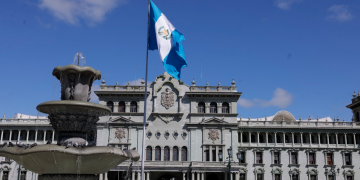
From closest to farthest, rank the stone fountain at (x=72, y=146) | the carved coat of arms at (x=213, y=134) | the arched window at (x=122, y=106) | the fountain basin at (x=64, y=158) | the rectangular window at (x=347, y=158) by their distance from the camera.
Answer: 1. the fountain basin at (x=64, y=158)
2. the stone fountain at (x=72, y=146)
3. the carved coat of arms at (x=213, y=134)
4. the arched window at (x=122, y=106)
5. the rectangular window at (x=347, y=158)

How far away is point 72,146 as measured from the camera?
14.6m

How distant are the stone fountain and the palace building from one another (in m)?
30.1

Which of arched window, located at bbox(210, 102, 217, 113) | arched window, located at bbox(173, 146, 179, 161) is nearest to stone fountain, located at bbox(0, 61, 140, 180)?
arched window, located at bbox(173, 146, 179, 161)

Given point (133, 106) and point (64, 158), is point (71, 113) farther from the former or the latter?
point (133, 106)

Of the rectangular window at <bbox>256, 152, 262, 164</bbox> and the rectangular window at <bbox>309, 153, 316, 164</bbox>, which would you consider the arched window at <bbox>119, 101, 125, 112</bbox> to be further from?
the rectangular window at <bbox>309, 153, 316, 164</bbox>

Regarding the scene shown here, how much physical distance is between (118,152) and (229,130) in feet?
117

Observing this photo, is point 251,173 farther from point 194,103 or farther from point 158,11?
point 158,11

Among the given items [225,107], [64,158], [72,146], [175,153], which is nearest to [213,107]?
[225,107]

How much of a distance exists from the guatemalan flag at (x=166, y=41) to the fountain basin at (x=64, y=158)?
5.67 m

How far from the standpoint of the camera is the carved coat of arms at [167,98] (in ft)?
165

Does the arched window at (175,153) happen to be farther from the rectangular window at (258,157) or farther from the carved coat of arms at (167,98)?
the rectangular window at (258,157)

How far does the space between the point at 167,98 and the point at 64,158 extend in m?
36.1

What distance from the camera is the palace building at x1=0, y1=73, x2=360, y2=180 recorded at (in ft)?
159

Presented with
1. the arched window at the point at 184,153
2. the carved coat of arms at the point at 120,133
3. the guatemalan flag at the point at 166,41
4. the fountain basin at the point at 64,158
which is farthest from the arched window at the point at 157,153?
the fountain basin at the point at 64,158
